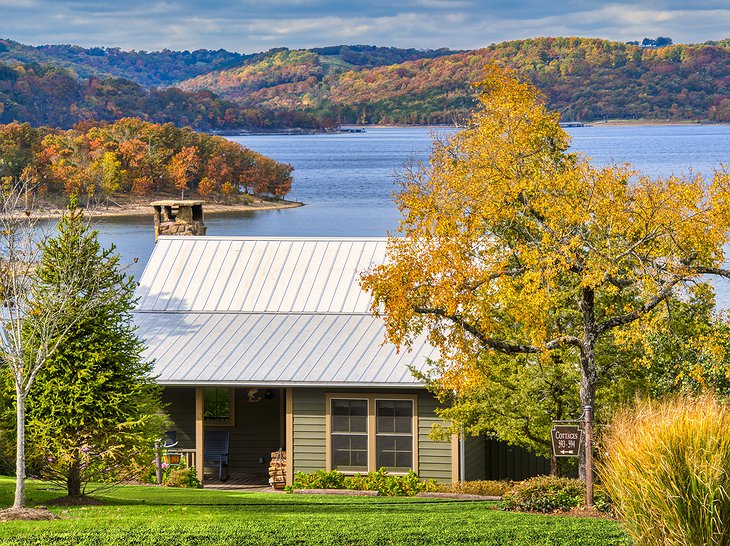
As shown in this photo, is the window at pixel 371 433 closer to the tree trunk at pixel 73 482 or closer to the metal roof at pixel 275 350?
the metal roof at pixel 275 350

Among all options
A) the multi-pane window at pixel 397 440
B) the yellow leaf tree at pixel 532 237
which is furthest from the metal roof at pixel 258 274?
the yellow leaf tree at pixel 532 237

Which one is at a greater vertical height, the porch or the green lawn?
the porch

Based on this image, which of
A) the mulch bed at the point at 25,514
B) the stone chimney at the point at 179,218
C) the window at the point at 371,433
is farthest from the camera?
the stone chimney at the point at 179,218

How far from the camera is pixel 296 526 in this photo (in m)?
11.8

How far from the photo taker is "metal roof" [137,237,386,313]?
73.3ft

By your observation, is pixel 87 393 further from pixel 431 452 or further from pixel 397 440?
pixel 431 452

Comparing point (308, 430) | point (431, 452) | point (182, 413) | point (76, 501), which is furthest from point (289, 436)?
point (76, 501)

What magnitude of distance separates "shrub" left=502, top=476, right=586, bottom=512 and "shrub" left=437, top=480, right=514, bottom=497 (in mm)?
2013

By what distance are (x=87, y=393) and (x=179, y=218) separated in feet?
41.7

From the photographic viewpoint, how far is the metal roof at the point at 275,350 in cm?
1912

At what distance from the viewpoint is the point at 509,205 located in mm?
15336

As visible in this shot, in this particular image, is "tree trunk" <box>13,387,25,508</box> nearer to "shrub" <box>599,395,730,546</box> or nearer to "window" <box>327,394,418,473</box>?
"shrub" <box>599,395,730,546</box>

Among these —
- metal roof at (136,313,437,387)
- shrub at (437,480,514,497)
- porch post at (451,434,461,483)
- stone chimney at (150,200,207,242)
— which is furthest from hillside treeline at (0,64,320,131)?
shrub at (437,480,514,497)

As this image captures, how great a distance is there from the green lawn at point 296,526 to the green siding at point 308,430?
4.24 m
